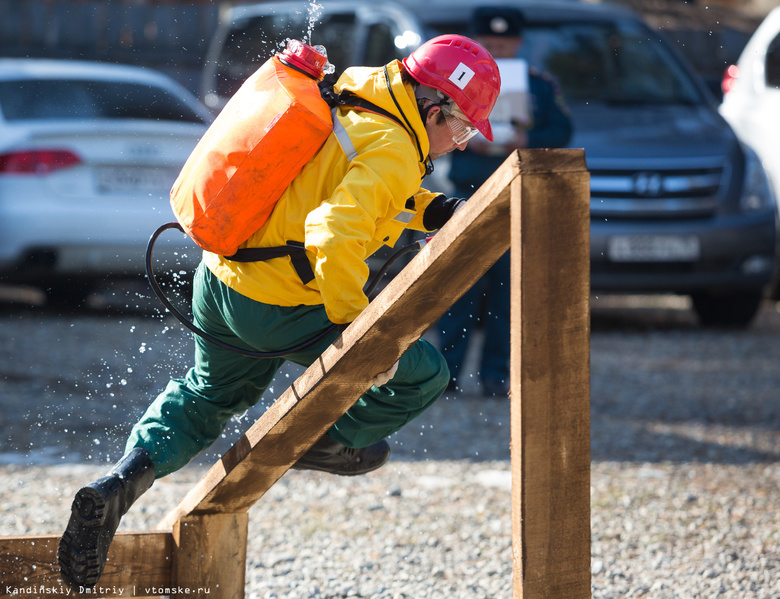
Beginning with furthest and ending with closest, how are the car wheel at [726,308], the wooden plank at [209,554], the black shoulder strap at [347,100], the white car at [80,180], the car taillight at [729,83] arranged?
the car taillight at [729,83], the car wheel at [726,308], the white car at [80,180], the wooden plank at [209,554], the black shoulder strap at [347,100]

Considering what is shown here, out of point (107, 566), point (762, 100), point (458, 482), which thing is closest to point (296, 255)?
point (107, 566)

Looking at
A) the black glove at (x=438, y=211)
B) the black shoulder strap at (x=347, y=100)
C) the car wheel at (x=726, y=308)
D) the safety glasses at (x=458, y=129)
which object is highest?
the black shoulder strap at (x=347, y=100)

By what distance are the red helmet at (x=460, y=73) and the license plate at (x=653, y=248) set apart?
15.4ft

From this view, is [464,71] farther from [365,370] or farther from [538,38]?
[538,38]

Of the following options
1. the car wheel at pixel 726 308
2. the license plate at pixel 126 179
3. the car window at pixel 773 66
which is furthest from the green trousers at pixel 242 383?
the car window at pixel 773 66

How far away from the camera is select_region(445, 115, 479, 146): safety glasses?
2.66 m

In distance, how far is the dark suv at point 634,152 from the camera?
7.22m

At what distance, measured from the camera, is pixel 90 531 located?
253 cm

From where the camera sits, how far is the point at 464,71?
2604mm

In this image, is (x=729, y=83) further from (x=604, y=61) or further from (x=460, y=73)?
(x=460, y=73)

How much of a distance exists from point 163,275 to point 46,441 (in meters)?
1.08

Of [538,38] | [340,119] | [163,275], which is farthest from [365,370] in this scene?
[538,38]

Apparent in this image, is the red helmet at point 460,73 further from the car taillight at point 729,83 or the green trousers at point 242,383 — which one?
the car taillight at point 729,83

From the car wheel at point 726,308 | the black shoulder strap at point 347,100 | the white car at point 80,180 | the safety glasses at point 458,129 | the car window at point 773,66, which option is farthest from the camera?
the car window at point 773,66
